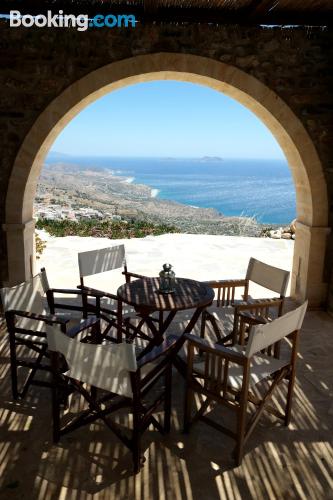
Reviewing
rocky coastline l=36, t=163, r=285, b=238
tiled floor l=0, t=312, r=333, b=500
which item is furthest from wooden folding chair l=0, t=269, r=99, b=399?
rocky coastline l=36, t=163, r=285, b=238

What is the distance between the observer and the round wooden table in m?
2.92

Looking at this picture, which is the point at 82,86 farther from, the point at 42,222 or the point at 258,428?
the point at 42,222

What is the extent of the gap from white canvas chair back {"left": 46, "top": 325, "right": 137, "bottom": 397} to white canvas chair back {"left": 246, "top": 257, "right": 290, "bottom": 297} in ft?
5.55

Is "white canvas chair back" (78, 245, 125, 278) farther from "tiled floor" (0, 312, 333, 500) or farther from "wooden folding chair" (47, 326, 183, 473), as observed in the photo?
"wooden folding chair" (47, 326, 183, 473)

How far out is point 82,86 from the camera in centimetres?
439

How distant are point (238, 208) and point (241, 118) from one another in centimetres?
3204

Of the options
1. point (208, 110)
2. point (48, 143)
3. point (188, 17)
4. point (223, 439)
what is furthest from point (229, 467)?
point (208, 110)

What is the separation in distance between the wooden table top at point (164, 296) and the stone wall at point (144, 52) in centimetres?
217

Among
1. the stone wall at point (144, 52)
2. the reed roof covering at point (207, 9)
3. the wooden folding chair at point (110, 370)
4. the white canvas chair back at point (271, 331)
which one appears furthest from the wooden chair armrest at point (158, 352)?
the reed roof covering at point (207, 9)

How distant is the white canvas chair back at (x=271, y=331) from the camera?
→ 7.31ft

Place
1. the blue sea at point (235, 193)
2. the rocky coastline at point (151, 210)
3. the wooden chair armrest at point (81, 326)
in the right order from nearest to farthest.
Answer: the wooden chair armrest at point (81, 326), the rocky coastline at point (151, 210), the blue sea at point (235, 193)

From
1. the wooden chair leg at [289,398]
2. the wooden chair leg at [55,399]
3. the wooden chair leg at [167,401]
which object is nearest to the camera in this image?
the wooden chair leg at [55,399]

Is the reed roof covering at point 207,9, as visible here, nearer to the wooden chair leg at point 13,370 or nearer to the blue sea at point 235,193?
the wooden chair leg at point 13,370

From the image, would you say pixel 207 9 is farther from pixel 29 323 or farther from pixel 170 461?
pixel 170 461
